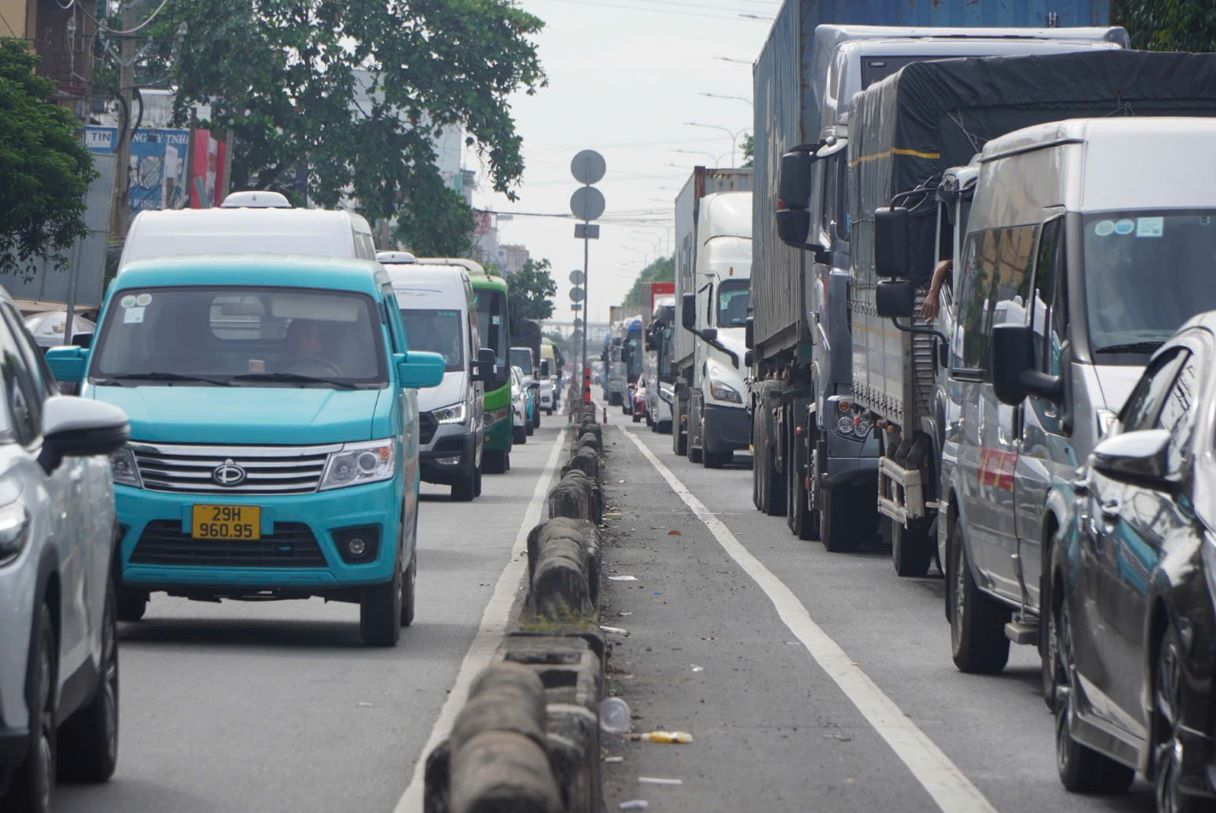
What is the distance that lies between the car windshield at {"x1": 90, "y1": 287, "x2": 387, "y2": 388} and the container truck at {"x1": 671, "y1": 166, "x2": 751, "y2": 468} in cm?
1912

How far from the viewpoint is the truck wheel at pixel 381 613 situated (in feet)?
39.2

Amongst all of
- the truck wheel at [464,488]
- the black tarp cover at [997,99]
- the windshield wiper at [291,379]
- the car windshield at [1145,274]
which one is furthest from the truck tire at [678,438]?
the car windshield at [1145,274]

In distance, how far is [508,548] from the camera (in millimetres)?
19172

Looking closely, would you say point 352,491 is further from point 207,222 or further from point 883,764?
point 207,222

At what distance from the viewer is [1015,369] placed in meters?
9.52

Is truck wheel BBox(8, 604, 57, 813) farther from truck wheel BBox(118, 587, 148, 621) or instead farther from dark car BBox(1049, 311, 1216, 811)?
truck wheel BBox(118, 587, 148, 621)

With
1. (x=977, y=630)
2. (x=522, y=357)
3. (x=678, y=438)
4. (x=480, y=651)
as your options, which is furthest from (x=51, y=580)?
(x=522, y=357)

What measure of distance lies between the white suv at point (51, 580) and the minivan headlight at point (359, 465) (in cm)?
367

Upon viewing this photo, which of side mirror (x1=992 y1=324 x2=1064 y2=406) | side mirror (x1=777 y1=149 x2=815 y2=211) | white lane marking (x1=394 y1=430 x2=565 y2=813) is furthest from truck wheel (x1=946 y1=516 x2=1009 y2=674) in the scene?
side mirror (x1=777 y1=149 x2=815 y2=211)

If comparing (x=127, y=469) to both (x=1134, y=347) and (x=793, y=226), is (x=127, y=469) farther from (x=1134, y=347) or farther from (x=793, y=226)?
(x=793, y=226)

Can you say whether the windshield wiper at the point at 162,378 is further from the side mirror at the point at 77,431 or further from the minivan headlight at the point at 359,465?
the side mirror at the point at 77,431

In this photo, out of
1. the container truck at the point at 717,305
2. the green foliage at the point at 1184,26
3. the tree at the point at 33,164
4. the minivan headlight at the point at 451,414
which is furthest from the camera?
the tree at the point at 33,164

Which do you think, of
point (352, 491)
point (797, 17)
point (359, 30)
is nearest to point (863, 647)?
point (352, 491)

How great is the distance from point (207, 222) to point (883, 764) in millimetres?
12064
